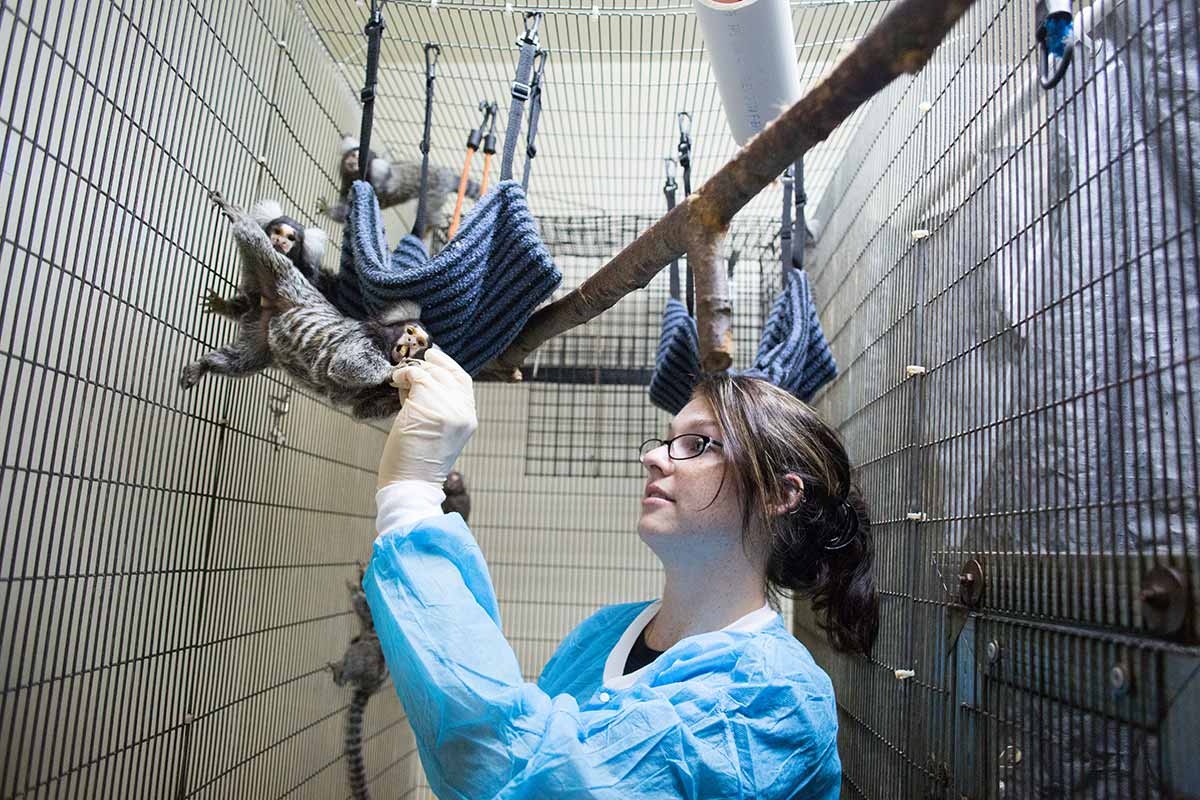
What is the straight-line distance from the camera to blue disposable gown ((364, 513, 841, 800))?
1.03 metres

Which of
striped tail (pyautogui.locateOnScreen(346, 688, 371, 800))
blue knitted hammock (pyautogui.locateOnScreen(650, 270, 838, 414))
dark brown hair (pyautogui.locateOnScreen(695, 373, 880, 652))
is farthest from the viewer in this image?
striped tail (pyautogui.locateOnScreen(346, 688, 371, 800))

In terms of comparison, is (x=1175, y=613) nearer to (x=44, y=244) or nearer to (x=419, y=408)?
(x=419, y=408)

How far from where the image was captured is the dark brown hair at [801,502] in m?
1.39

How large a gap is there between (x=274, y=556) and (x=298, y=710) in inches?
22.9

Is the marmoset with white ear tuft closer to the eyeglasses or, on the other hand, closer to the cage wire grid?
the cage wire grid

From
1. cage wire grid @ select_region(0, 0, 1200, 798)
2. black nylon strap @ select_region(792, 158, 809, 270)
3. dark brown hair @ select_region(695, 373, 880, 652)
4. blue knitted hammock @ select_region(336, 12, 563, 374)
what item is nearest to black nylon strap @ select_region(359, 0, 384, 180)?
blue knitted hammock @ select_region(336, 12, 563, 374)

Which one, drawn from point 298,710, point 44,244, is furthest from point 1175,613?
point 298,710

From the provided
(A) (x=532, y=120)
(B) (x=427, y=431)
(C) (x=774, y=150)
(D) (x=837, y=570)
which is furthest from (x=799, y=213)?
(B) (x=427, y=431)

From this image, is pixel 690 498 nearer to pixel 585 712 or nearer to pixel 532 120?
pixel 585 712

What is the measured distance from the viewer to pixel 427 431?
1319 millimetres

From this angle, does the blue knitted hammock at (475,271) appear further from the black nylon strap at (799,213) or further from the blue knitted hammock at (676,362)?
the black nylon strap at (799,213)

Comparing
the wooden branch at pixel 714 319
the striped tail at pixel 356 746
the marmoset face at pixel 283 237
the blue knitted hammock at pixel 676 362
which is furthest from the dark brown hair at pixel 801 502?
the striped tail at pixel 356 746

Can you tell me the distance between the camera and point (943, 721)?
1551mm

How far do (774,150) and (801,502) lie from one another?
2.11 feet
